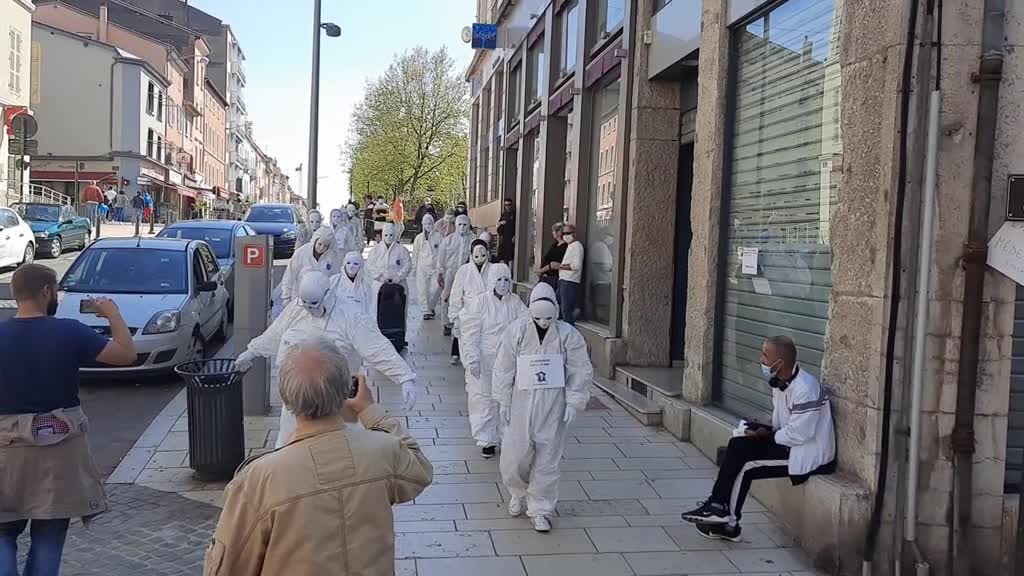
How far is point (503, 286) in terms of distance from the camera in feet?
24.9

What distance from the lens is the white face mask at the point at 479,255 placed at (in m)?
9.96

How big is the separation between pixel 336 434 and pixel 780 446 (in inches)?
146

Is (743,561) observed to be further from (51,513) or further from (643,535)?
(51,513)

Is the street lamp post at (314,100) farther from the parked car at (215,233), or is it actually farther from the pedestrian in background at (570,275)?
the pedestrian in background at (570,275)

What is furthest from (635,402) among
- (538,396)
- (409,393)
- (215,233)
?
(215,233)

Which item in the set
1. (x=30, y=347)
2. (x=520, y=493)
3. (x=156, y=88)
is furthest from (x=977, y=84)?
(x=156, y=88)

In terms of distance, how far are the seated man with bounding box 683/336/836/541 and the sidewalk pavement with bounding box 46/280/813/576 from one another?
22cm

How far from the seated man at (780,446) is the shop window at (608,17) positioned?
6511 millimetres

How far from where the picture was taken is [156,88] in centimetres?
5128

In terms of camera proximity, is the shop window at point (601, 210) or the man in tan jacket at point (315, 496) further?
the shop window at point (601, 210)

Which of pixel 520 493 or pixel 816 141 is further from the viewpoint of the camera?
pixel 816 141

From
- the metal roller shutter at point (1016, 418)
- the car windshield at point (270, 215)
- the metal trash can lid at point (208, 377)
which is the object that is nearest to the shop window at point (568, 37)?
the metal trash can lid at point (208, 377)

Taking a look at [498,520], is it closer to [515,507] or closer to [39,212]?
[515,507]

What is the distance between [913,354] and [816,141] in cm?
197
